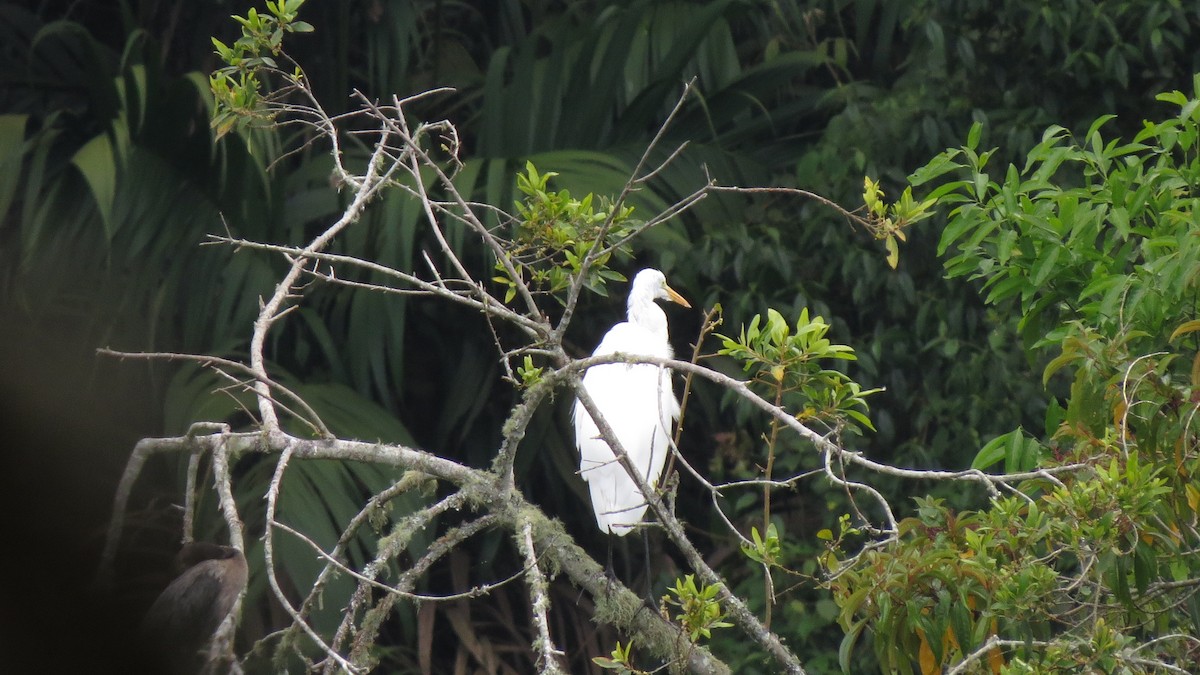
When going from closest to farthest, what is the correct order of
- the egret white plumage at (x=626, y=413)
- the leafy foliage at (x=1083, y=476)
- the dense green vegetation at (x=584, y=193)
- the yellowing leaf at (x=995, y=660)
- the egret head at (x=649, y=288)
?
the leafy foliage at (x=1083, y=476) → the yellowing leaf at (x=995, y=660) → the egret white plumage at (x=626, y=413) → the egret head at (x=649, y=288) → the dense green vegetation at (x=584, y=193)

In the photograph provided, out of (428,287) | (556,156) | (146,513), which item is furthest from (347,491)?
(428,287)

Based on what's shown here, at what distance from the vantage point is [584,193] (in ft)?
9.69

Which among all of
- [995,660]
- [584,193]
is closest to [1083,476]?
[995,660]

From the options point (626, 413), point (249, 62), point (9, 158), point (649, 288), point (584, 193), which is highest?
point (249, 62)

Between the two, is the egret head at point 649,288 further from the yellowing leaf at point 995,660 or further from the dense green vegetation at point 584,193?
the yellowing leaf at point 995,660

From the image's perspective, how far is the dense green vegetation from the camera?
2.97 m

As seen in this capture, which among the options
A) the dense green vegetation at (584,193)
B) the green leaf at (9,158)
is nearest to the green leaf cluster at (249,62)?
the dense green vegetation at (584,193)

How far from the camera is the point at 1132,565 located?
4.85ft

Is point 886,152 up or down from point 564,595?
up

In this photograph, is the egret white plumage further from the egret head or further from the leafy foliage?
the leafy foliage

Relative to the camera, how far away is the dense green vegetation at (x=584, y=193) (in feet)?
9.74

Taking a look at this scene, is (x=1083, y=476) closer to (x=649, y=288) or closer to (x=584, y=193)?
(x=649, y=288)

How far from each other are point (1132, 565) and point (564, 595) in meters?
2.03

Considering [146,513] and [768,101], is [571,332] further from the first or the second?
[146,513]
